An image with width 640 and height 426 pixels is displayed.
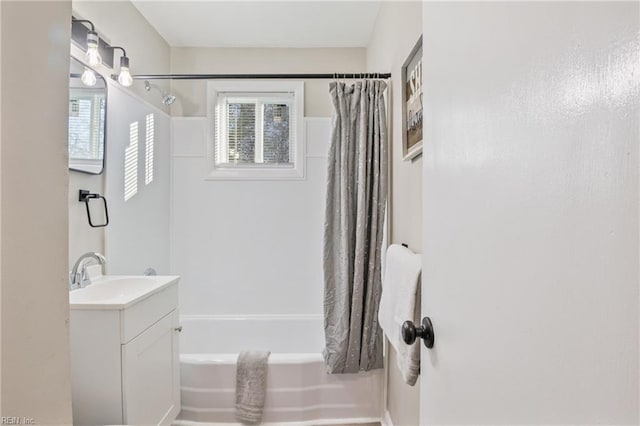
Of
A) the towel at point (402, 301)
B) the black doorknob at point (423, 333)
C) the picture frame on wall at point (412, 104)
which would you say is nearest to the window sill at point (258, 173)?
the picture frame on wall at point (412, 104)

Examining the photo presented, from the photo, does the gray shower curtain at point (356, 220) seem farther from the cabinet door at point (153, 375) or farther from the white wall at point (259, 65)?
the white wall at point (259, 65)

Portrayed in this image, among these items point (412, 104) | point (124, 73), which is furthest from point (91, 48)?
point (412, 104)

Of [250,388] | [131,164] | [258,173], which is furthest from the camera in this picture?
[258,173]

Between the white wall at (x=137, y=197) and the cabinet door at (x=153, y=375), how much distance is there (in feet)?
2.08

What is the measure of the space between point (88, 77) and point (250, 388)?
5.93 feet

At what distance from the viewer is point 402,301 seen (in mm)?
1216

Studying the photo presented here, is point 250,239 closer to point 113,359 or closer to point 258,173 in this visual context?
point 258,173

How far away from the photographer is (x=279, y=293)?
275 cm

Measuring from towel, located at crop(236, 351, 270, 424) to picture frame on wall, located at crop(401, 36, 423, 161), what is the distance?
1377 mm

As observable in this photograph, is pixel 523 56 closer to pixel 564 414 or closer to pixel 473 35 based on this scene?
pixel 473 35

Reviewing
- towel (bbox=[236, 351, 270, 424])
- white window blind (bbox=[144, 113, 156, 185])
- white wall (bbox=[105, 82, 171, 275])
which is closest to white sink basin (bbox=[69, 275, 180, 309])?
white wall (bbox=[105, 82, 171, 275])

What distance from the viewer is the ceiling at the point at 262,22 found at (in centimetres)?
215

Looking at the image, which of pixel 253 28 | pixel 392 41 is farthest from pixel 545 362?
pixel 253 28

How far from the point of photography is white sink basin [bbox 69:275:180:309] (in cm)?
121
